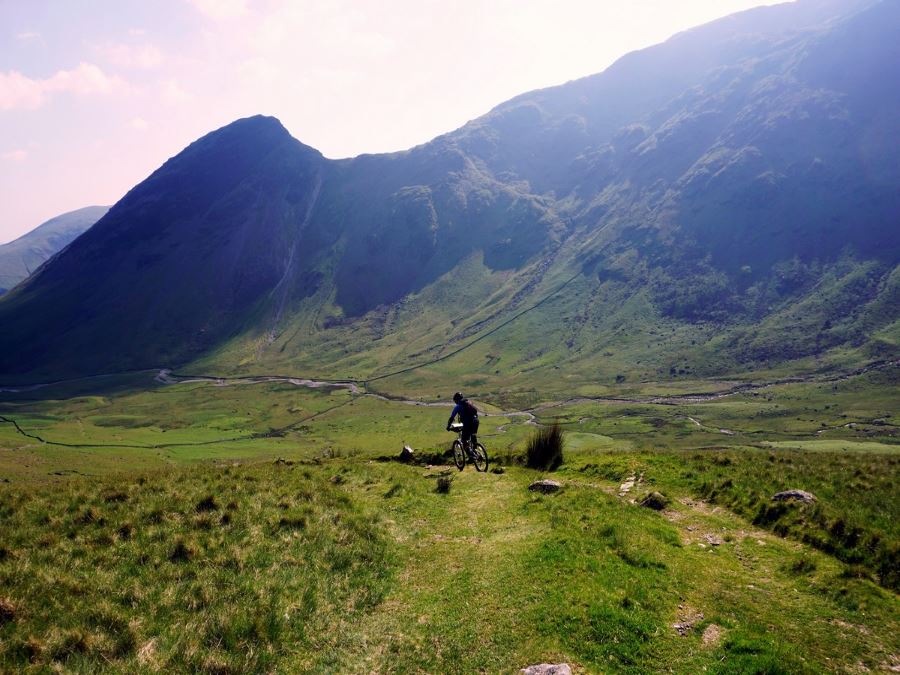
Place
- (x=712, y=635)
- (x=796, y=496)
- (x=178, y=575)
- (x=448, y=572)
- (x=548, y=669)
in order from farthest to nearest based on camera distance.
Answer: (x=796, y=496) → (x=448, y=572) → (x=178, y=575) → (x=712, y=635) → (x=548, y=669)

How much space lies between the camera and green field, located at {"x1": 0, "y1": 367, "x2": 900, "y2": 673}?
33.8ft

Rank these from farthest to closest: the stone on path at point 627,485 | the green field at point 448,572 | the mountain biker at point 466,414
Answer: the mountain biker at point 466,414
the stone on path at point 627,485
the green field at point 448,572

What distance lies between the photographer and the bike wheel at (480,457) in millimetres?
28234

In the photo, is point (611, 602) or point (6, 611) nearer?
point (6, 611)

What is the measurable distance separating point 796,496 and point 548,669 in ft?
48.1

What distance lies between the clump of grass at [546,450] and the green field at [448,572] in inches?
144

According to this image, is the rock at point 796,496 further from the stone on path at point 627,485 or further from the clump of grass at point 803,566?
the stone on path at point 627,485

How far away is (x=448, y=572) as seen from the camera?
14.5 meters

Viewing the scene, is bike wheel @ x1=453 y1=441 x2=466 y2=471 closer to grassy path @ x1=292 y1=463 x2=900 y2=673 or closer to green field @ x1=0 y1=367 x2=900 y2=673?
green field @ x1=0 y1=367 x2=900 y2=673

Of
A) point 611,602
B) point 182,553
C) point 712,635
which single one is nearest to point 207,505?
point 182,553

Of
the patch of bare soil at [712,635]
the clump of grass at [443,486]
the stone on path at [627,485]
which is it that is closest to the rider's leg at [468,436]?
the clump of grass at [443,486]

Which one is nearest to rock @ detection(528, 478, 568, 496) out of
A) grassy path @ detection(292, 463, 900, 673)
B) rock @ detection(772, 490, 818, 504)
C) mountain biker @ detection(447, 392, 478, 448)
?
grassy path @ detection(292, 463, 900, 673)

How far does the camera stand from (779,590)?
13125 mm

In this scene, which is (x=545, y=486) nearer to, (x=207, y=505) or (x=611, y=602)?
(x=611, y=602)
